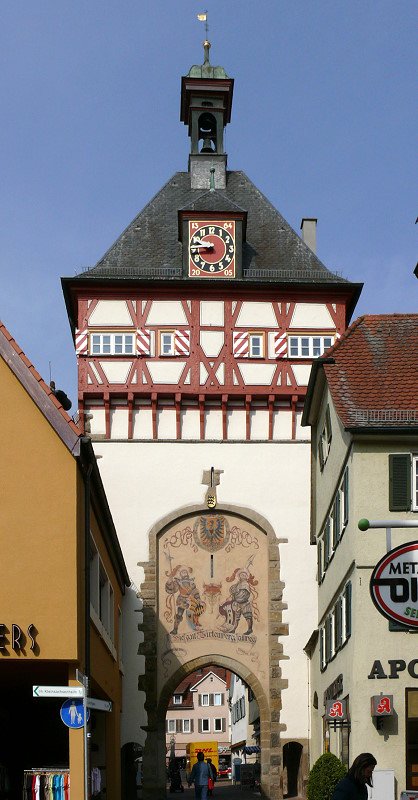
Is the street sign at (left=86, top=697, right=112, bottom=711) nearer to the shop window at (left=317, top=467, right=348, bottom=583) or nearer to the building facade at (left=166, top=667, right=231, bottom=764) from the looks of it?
the shop window at (left=317, top=467, right=348, bottom=583)

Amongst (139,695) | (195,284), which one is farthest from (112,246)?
(139,695)

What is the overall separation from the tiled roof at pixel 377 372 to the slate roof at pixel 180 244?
11.4 metres

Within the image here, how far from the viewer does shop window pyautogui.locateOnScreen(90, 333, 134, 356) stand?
35031mm

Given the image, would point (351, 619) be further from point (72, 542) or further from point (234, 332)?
point (234, 332)

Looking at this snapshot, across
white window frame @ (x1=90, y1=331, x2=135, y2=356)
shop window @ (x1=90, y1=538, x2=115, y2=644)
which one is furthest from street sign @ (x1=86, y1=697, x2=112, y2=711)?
white window frame @ (x1=90, y1=331, x2=135, y2=356)

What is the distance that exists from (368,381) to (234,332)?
13.1 meters

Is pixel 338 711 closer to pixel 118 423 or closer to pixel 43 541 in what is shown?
pixel 43 541

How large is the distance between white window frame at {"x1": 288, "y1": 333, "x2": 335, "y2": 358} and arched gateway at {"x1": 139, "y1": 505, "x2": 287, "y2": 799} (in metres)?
4.27

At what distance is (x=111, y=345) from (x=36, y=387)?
18.1 meters

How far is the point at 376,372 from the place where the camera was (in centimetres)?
2278

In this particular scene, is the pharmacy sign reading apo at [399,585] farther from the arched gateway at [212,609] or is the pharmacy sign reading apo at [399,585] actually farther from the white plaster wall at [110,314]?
the white plaster wall at [110,314]

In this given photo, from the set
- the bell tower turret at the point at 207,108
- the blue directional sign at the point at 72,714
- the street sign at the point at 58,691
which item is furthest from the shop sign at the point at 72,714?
the bell tower turret at the point at 207,108

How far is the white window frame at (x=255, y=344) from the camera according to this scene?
35.3m

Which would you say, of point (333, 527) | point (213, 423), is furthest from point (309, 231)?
point (333, 527)
